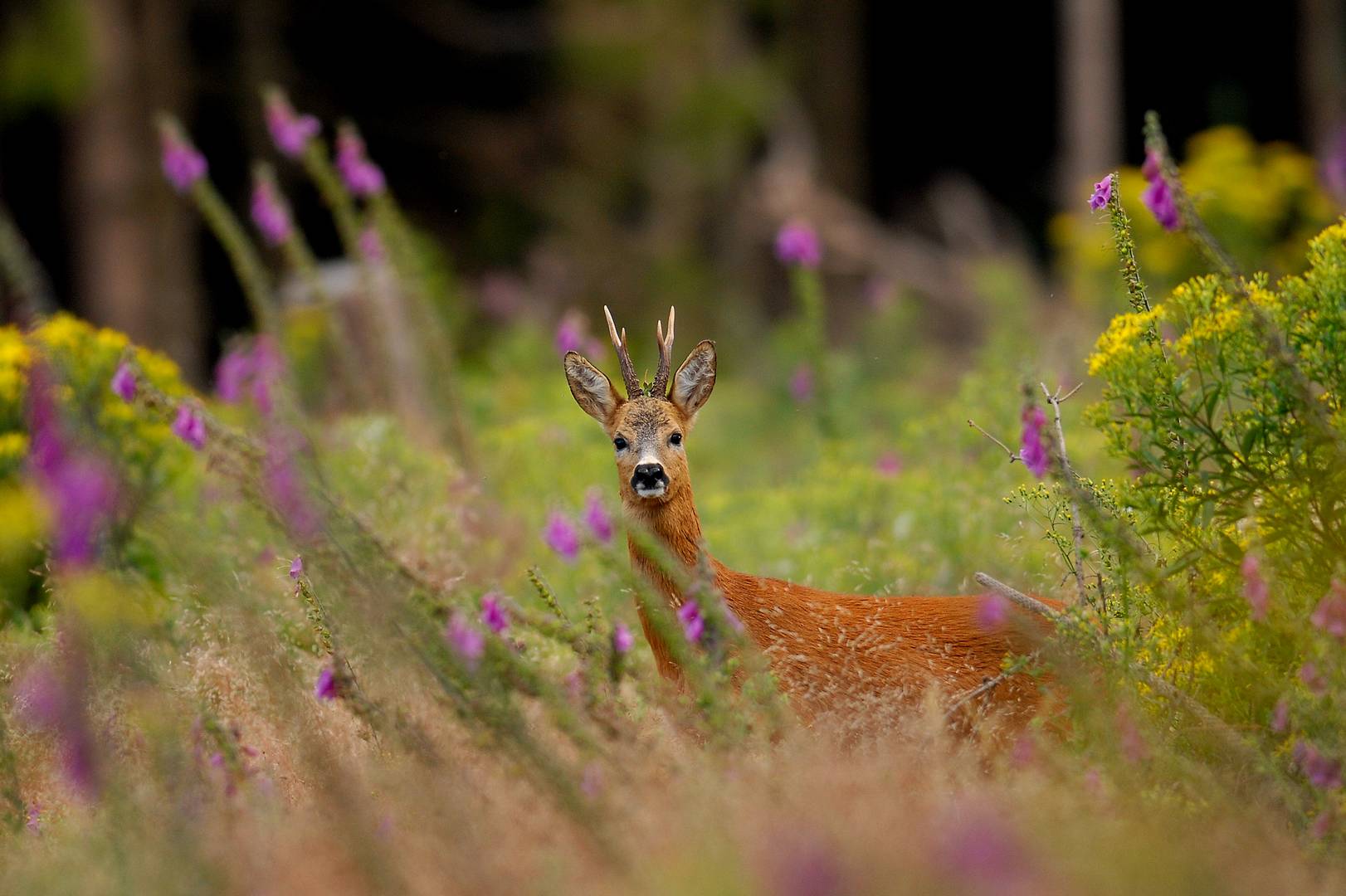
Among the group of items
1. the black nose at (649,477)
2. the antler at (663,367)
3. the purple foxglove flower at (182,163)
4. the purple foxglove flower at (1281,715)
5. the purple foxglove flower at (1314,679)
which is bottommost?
the purple foxglove flower at (1281,715)

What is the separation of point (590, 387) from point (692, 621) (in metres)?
1.52

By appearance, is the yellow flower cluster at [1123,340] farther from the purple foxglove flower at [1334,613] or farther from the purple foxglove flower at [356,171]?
the purple foxglove flower at [356,171]

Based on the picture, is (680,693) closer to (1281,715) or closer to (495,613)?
(495,613)

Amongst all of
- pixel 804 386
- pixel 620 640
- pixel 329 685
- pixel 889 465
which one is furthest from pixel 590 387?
pixel 804 386

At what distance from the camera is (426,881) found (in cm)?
340

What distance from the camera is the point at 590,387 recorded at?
5520 millimetres

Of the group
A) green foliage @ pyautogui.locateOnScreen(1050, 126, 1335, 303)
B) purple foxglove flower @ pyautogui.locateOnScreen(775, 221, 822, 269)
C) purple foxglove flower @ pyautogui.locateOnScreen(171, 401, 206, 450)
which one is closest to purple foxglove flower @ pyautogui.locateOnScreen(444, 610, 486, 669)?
purple foxglove flower @ pyautogui.locateOnScreen(171, 401, 206, 450)

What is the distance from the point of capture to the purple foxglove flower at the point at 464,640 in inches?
148

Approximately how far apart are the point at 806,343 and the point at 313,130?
255 centimetres

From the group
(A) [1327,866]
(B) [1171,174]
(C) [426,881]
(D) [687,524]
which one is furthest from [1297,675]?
(C) [426,881]

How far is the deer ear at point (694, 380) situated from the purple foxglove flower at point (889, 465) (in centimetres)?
225

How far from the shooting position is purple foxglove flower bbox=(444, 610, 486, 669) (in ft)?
12.3

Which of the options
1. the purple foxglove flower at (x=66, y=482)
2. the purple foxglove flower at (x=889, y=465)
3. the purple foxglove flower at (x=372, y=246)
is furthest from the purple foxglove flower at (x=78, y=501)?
→ the purple foxglove flower at (x=372, y=246)

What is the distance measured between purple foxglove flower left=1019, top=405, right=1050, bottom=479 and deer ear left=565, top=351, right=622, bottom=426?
1.79 m
